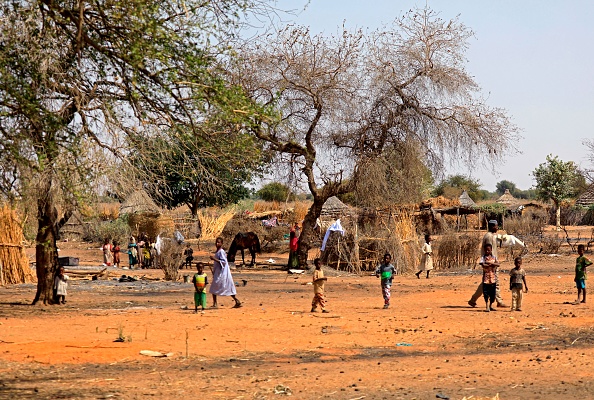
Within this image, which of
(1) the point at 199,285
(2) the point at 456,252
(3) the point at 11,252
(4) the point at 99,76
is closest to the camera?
(4) the point at 99,76

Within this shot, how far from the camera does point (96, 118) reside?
551 inches

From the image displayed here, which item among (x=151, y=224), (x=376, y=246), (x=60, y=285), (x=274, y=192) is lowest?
(x=60, y=285)

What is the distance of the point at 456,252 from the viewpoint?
3005 centimetres

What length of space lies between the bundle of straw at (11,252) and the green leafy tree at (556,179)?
46039 mm

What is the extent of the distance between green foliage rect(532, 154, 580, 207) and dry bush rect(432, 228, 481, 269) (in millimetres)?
34259

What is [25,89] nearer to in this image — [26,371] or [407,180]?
[26,371]

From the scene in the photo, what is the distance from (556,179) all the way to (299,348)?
55147mm

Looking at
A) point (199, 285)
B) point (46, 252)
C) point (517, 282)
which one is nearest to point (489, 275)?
point (517, 282)

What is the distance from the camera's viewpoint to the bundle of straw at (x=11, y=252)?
2250cm

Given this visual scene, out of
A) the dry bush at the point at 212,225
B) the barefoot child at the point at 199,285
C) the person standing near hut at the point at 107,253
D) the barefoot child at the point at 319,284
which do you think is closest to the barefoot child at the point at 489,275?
the barefoot child at the point at 319,284

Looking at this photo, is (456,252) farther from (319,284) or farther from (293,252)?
(319,284)

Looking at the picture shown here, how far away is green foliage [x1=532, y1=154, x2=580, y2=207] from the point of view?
63406mm

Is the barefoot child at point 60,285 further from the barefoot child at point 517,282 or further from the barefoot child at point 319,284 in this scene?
the barefoot child at point 517,282

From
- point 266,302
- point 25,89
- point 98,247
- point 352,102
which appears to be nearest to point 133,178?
point 25,89
